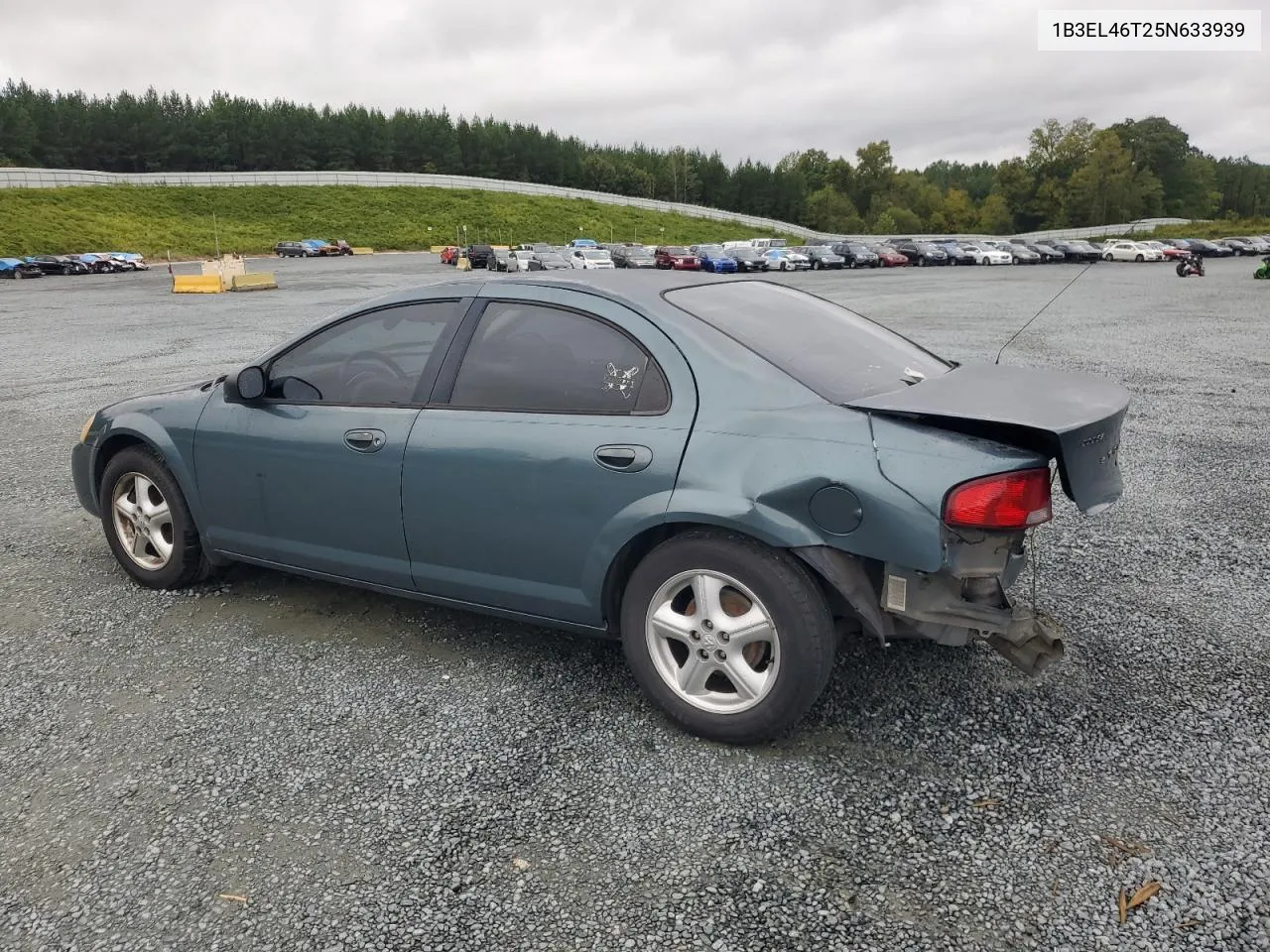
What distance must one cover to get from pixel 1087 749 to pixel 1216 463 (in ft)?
15.2

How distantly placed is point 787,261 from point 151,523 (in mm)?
46982

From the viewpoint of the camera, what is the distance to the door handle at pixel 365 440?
12.1ft

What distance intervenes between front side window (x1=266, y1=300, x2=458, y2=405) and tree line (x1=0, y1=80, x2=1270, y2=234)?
103389 mm

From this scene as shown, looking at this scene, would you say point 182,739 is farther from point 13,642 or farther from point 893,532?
point 893,532

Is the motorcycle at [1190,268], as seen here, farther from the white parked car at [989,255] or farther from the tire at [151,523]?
the tire at [151,523]

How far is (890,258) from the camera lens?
2040 inches

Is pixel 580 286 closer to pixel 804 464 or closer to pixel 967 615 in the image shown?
pixel 804 464

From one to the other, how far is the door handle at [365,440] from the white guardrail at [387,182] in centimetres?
7756

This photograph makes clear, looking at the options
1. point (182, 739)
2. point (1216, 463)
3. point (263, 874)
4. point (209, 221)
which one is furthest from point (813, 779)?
point (209, 221)

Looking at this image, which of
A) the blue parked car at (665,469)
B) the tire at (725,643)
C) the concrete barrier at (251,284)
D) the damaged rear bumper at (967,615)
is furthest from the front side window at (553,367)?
the concrete barrier at (251,284)

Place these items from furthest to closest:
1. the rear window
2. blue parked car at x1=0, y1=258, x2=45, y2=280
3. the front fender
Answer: blue parked car at x1=0, y1=258, x2=45, y2=280 < the front fender < the rear window

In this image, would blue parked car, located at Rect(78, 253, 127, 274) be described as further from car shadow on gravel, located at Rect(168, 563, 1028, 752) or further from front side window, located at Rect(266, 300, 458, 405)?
front side window, located at Rect(266, 300, 458, 405)

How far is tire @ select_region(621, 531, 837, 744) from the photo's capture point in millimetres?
2900

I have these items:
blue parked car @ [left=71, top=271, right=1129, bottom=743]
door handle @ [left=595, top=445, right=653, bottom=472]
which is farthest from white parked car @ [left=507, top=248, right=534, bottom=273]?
door handle @ [left=595, top=445, right=653, bottom=472]
